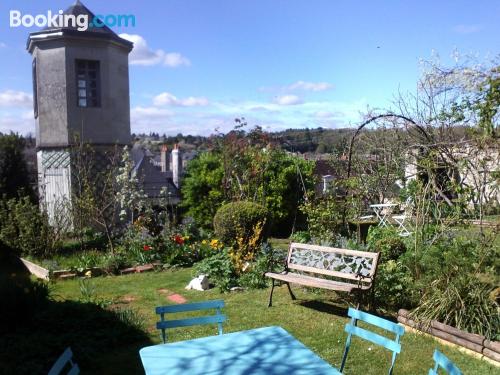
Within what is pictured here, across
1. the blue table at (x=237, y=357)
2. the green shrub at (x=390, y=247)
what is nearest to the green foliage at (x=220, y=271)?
the green shrub at (x=390, y=247)

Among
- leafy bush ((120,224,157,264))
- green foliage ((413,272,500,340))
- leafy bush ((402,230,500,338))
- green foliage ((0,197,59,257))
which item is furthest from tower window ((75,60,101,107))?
green foliage ((413,272,500,340))

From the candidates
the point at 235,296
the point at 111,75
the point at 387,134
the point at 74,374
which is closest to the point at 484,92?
the point at 235,296

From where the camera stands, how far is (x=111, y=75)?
1216 cm

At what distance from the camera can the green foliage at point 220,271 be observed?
23.1 ft

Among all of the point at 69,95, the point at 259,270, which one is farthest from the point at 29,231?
the point at 259,270

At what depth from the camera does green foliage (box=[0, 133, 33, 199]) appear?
36.5ft

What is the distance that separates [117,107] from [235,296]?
25.4ft

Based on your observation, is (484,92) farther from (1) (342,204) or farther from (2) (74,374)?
(2) (74,374)

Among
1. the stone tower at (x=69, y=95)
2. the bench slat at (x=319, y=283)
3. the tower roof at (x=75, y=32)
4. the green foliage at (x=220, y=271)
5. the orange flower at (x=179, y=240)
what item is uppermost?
the tower roof at (x=75, y=32)

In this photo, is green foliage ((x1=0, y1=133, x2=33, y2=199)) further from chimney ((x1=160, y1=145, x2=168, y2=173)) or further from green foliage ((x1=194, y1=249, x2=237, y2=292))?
chimney ((x1=160, y1=145, x2=168, y2=173))

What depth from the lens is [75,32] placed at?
11453 millimetres

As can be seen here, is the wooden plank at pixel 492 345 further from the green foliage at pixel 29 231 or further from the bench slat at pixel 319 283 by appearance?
the green foliage at pixel 29 231

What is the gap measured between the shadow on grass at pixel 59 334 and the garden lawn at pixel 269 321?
35 millimetres

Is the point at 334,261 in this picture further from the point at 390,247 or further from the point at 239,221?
the point at 239,221
